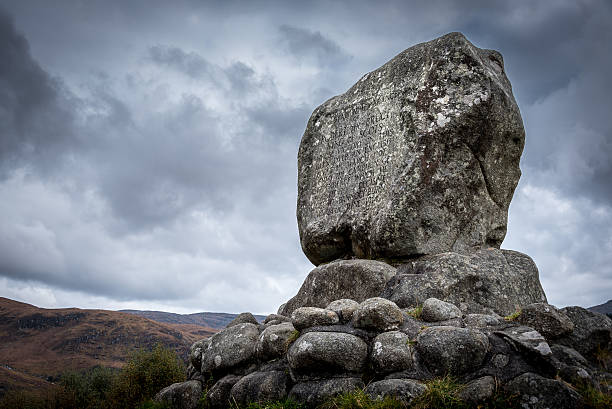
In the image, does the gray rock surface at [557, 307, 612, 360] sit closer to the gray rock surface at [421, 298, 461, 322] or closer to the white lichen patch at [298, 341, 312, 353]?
the gray rock surface at [421, 298, 461, 322]

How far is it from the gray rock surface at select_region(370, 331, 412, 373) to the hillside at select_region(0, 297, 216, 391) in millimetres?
31831

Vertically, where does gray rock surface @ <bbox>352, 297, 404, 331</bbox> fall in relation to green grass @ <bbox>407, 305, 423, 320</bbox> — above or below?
below

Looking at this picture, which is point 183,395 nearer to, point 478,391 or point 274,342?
point 274,342

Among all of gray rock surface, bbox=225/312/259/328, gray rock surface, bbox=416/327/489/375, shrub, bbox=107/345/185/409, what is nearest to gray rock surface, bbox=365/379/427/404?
gray rock surface, bbox=416/327/489/375

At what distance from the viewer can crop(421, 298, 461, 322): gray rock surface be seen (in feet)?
22.1

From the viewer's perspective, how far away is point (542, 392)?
4.78m

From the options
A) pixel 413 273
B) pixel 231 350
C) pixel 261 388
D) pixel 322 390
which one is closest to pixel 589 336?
pixel 322 390

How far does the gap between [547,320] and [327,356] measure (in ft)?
9.85

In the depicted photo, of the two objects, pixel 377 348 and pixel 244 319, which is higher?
pixel 244 319

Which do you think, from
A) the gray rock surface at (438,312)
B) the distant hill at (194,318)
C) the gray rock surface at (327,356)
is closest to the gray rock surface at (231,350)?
the gray rock surface at (327,356)

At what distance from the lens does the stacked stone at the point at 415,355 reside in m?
5.15

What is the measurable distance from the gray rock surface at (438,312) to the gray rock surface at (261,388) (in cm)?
231

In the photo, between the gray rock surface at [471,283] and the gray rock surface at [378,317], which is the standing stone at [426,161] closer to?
the gray rock surface at [471,283]

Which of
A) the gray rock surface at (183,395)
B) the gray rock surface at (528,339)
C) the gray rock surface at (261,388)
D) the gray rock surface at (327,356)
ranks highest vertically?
the gray rock surface at (528,339)
